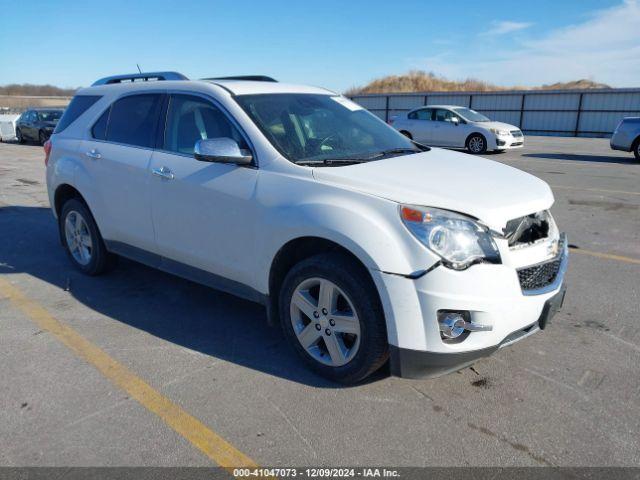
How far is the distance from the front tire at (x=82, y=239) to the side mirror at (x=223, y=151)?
204cm

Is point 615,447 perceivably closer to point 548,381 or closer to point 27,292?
point 548,381

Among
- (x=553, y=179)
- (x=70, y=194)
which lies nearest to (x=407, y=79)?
(x=553, y=179)

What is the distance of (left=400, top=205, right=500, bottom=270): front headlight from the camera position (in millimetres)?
2719

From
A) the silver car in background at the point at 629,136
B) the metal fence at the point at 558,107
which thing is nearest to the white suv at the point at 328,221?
the silver car in background at the point at 629,136

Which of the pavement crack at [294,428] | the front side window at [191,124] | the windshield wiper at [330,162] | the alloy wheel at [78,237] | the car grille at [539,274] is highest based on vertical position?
the front side window at [191,124]

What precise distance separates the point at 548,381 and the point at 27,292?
4395 millimetres

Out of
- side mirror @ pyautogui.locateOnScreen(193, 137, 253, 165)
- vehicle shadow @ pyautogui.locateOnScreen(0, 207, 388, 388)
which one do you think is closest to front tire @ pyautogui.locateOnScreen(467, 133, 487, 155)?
vehicle shadow @ pyautogui.locateOnScreen(0, 207, 388, 388)

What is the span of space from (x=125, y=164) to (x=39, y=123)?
20262mm

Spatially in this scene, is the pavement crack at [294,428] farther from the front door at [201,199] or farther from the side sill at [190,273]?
the front door at [201,199]

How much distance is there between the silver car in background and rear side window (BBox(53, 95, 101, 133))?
13988 mm

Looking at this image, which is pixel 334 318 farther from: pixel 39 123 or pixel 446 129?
pixel 39 123

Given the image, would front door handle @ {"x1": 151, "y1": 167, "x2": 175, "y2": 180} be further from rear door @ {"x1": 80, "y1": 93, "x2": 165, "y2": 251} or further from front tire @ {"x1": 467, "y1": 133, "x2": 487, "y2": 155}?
front tire @ {"x1": 467, "y1": 133, "x2": 487, "y2": 155}

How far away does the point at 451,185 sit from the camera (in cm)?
309

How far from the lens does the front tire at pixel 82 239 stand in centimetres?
492
